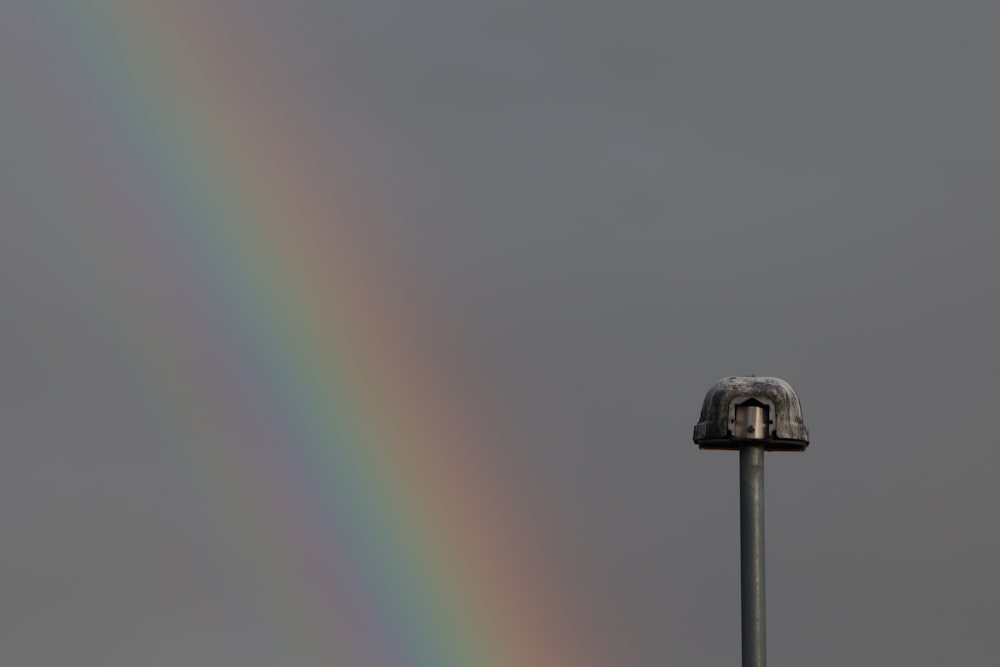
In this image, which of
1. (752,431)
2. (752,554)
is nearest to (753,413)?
(752,431)

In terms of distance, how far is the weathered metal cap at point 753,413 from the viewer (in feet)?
34.7

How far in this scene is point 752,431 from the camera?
1062cm

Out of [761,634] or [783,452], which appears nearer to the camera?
[761,634]

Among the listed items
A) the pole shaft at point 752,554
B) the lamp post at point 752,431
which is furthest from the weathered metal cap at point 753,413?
the pole shaft at point 752,554

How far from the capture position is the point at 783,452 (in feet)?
36.4

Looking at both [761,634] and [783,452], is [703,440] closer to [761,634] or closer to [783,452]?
[783,452]

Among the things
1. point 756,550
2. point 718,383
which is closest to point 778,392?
point 718,383

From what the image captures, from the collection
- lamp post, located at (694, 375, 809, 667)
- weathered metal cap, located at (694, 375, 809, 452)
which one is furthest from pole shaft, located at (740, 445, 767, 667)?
weathered metal cap, located at (694, 375, 809, 452)

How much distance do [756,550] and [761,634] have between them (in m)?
0.62

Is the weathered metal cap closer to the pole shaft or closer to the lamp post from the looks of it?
the lamp post

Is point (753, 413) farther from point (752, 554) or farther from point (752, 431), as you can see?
point (752, 554)

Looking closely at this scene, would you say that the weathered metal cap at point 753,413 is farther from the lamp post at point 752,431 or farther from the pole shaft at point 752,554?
the pole shaft at point 752,554

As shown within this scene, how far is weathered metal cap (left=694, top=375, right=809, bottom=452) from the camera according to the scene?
34.7ft

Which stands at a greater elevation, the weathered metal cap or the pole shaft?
the weathered metal cap
